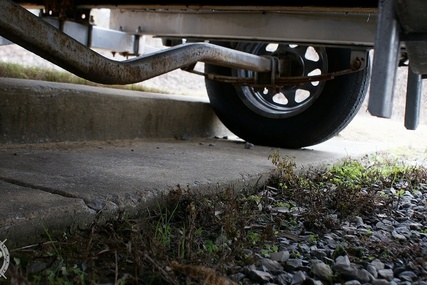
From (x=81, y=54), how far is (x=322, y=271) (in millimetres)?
1095

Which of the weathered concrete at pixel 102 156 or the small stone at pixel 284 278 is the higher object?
the weathered concrete at pixel 102 156

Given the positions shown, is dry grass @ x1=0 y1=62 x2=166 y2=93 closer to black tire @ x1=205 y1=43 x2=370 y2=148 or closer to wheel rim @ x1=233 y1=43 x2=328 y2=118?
black tire @ x1=205 y1=43 x2=370 y2=148

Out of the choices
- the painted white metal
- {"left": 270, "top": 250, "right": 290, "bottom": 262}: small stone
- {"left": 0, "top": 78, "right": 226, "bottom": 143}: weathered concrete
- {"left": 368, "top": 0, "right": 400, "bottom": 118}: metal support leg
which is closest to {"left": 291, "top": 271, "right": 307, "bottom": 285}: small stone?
{"left": 270, "top": 250, "right": 290, "bottom": 262}: small stone

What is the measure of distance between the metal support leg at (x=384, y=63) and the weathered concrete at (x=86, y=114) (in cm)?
187

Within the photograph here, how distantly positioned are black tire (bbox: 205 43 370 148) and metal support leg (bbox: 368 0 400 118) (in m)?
2.07

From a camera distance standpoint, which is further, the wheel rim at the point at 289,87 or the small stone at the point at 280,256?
the wheel rim at the point at 289,87

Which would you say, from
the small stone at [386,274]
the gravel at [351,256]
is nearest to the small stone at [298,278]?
A: the gravel at [351,256]

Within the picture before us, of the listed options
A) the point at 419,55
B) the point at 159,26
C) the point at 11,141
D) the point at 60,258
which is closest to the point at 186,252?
the point at 60,258

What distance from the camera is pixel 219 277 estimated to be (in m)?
1.28

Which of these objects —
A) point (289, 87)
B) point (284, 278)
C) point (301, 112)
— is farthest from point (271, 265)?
point (289, 87)

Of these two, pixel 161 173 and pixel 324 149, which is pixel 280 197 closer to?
pixel 161 173

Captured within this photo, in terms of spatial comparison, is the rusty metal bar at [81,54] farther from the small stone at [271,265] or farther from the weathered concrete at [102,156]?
the small stone at [271,265]

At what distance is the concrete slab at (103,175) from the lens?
153cm

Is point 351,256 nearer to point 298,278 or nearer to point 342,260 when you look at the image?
point 342,260
